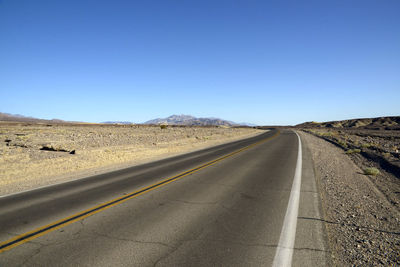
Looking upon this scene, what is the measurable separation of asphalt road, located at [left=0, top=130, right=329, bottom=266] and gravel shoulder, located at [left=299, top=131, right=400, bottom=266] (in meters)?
0.31

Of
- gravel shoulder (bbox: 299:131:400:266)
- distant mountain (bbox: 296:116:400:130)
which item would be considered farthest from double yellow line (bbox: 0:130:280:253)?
distant mountain (bbox: 296:116:400:130)

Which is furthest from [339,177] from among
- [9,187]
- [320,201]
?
[9,187]

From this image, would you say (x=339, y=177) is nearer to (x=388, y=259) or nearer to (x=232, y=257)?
(x=388, y=259)

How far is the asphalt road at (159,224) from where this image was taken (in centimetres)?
373

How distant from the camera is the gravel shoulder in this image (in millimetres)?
3793

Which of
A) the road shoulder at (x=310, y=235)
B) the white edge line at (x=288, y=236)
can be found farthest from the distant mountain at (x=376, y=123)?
the white edge line at (x=288, y=236)

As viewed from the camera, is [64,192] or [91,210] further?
[64,192]

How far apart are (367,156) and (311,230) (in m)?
15.0

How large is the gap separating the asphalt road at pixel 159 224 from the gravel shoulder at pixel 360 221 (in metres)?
0.31

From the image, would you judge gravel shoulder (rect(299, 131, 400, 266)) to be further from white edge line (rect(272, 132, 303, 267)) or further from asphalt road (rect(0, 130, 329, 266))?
white edge line (rect(272, 132, 303, 267))

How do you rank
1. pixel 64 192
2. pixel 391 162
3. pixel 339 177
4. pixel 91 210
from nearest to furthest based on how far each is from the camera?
pixel 91 210
pixel 64 192
pixel 339 177
pixel 391 162

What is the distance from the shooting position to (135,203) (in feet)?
20.6

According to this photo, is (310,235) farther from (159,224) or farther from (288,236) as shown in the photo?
(159,224)

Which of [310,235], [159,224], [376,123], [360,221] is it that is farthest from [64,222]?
[376,123]
